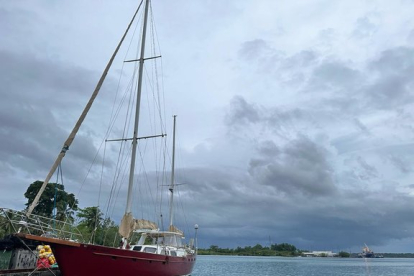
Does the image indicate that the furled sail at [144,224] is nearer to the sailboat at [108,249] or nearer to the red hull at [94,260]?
the sailboat at [108,249]

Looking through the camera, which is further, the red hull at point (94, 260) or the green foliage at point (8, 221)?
the red hull at point (94, 260)

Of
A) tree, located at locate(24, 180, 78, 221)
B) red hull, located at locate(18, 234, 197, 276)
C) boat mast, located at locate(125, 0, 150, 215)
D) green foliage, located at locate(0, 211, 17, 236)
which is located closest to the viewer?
green foliage, located at locate(0, 211, 17, 236)

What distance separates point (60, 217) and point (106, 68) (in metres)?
49.8

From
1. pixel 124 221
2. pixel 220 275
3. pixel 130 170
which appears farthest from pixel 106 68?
pixel 220 275

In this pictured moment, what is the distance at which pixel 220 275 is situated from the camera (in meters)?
66.1

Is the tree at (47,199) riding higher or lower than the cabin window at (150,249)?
higher

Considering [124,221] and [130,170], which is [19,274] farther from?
[130,170]

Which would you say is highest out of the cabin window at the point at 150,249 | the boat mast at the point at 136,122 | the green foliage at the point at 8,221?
the boat mast at the point at 136,122

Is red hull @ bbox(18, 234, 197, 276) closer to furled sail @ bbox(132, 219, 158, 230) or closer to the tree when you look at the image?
furled sail @ bbox(132, 219, 158, 230)

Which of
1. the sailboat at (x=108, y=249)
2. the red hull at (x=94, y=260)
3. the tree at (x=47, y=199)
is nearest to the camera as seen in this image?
the sailboat at (x=108, y=249)

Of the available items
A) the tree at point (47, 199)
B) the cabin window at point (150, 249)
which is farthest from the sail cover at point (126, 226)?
the tree at point (47, 199)

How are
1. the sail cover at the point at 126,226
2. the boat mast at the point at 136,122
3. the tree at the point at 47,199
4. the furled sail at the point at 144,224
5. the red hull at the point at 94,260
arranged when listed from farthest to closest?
1. the tree at the point at 47,199
2. the furled sail at the point at 144,224
3. the boat mast at the point at 136,122
4. the sail cover at the point at 126,226
5. the red hull at the point at 94,260

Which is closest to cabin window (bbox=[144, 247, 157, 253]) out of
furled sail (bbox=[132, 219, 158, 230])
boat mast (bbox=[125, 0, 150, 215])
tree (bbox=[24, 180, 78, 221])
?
furled sail (bbox=[132, 219, 158, 230])

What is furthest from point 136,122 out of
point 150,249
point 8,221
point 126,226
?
point 8,221
